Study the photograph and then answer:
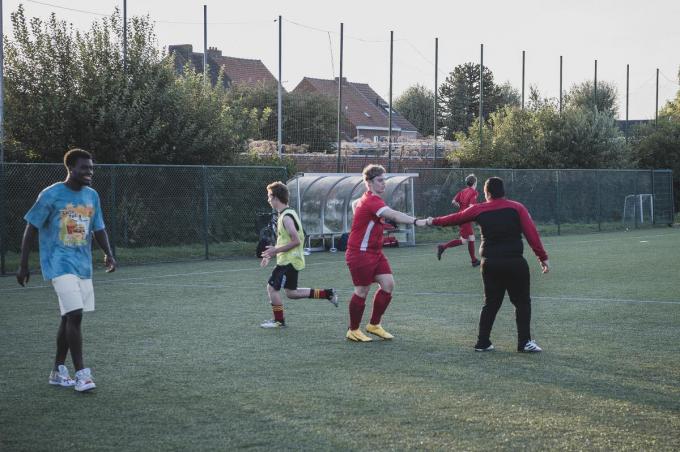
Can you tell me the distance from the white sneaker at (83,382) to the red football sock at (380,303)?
3450 mm

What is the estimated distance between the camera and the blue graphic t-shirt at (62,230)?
7273 mm

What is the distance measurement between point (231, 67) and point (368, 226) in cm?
6298

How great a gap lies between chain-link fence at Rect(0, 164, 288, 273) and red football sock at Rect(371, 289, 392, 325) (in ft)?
35.7

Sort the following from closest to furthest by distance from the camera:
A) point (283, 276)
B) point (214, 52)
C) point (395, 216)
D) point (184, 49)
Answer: point (395, 216), point (283, 276), point (184, 49), point (214, 52)

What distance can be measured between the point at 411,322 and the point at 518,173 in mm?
23700

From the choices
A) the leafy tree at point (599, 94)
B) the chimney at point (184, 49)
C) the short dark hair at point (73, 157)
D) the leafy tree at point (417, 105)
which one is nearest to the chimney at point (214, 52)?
the chimney at point (184, 49)

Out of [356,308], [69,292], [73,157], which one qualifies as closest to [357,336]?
[356,308]

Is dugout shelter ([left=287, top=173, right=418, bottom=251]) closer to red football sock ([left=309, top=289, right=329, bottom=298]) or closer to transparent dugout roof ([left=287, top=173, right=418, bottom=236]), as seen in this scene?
transparent dugout roof ([left=287, top=173, right=418, bottom=236])

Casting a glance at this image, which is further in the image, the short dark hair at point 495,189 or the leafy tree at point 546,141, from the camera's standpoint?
the leafy tree at point 546,141

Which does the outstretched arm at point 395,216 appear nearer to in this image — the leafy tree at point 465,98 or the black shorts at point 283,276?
the black shorts at point 283,276

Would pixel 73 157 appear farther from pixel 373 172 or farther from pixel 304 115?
pixel 304 115

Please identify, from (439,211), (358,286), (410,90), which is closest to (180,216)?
(439,211)

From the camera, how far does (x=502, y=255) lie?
8867 mm

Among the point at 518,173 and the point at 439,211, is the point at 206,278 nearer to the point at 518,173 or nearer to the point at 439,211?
the point at 439,211
